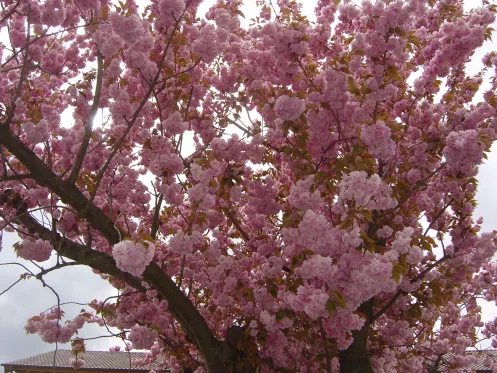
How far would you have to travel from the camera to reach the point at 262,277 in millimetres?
4820

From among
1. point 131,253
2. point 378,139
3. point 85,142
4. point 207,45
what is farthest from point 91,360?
point 378,139

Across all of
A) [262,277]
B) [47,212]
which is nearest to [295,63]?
[262,277]

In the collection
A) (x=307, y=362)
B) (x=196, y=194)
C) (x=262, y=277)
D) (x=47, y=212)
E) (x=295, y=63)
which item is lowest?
(x=307, y=362)

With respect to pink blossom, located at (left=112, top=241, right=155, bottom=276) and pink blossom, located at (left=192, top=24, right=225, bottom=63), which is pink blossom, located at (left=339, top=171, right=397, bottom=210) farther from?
pink blossom, located at (left=192, top=24, right=225, bottom=63)

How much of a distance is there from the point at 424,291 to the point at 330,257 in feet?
8.00

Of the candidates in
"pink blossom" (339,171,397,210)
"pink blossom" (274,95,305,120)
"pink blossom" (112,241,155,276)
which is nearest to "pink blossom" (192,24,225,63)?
"pink blossom" (274,95,305,120)

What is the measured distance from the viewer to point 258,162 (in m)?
5.19

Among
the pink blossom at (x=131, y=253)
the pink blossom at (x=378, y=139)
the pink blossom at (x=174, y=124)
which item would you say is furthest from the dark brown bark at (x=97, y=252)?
the pink blossom at (x=378, y=139)

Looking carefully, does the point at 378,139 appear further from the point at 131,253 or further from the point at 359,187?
the point at 131,253

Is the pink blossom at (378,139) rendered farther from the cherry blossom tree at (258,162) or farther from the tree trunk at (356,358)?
the tree trunk at (356,358)

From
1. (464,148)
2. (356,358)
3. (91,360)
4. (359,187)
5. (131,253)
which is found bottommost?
(356,358)

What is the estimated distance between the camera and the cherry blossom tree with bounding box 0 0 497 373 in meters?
3.99

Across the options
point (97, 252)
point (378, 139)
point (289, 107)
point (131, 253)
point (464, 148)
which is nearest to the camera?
point (131, 253)

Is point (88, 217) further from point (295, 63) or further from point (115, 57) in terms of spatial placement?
point (295, 63)
